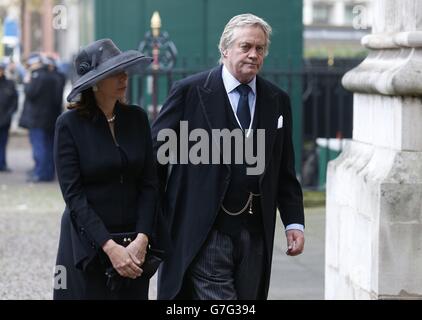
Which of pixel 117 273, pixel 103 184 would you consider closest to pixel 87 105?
pixel 103 184

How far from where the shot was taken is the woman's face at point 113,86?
484 centimetres

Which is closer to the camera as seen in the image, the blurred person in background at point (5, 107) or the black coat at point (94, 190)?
the black coat at point (94, 190)

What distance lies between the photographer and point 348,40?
3503 cm

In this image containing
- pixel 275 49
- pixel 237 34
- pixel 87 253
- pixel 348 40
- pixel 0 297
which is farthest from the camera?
pixel 348 40

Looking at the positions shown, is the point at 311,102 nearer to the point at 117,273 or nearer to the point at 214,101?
the point at 214,101

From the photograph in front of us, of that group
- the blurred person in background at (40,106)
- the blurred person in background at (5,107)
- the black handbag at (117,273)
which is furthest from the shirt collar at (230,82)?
the blurred person in background at (5,107)

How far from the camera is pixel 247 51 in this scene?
17.3 ft

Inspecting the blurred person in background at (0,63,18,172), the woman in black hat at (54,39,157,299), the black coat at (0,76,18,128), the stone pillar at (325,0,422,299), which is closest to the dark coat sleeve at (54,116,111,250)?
the woman in black hat at (54,39,157,299)

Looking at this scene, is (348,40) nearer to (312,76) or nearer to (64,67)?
(64,67)

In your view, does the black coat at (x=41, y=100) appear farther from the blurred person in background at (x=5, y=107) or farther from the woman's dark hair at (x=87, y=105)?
the woman's dark hair at (x=87, y=105)

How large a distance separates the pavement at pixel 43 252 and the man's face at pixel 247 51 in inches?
129

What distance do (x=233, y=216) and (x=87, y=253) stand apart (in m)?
0.83

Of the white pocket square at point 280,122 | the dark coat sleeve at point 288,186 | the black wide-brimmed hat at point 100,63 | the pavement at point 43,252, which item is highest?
the black wide-brimmed hat at point 100,63
